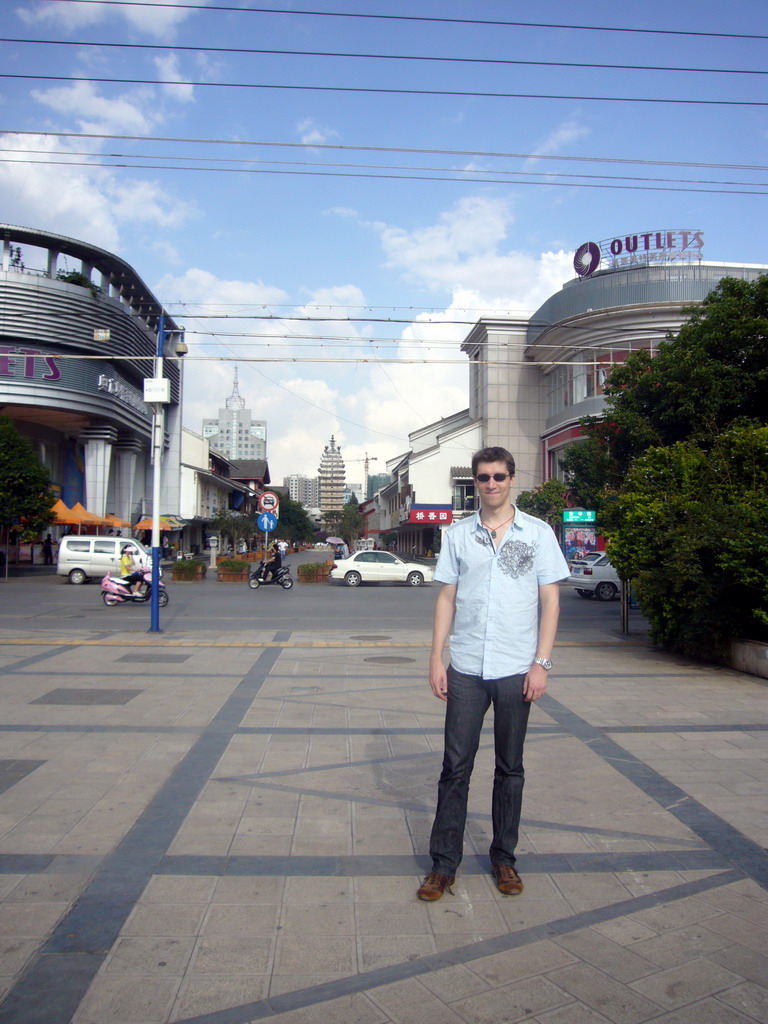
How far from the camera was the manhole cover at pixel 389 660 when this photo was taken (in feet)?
35.9

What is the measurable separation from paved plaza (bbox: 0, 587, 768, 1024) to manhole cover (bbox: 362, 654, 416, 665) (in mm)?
2932

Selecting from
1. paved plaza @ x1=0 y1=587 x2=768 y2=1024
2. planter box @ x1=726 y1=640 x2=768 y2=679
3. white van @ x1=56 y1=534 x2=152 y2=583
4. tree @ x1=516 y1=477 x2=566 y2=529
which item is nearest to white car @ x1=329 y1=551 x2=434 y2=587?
white van @ x1=56 y1=534 x2=152 y2=583

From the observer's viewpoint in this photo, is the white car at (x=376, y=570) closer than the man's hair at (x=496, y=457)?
No

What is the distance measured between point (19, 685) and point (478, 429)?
46910mm

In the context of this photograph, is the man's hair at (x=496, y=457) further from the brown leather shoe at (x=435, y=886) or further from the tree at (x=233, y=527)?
the tree at (x=233, y=527)

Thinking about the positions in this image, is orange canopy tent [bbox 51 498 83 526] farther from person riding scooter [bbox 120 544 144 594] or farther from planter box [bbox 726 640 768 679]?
planter box [bbox 726 640 768 679]

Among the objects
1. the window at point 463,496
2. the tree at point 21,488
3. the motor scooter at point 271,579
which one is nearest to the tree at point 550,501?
the window at point 463,496

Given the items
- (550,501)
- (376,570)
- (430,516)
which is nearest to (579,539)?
(550,501)

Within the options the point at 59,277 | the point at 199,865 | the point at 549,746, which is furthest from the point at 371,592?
the point at 59,277

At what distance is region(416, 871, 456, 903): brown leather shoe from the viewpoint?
12.2 feet

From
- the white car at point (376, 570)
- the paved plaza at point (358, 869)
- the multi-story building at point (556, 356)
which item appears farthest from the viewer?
the multi-story building at point (556, 356)

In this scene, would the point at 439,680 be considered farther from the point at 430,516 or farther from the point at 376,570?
the point at 430,516

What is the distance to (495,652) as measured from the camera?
3.74 meters

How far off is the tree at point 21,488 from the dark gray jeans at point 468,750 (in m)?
31.7
